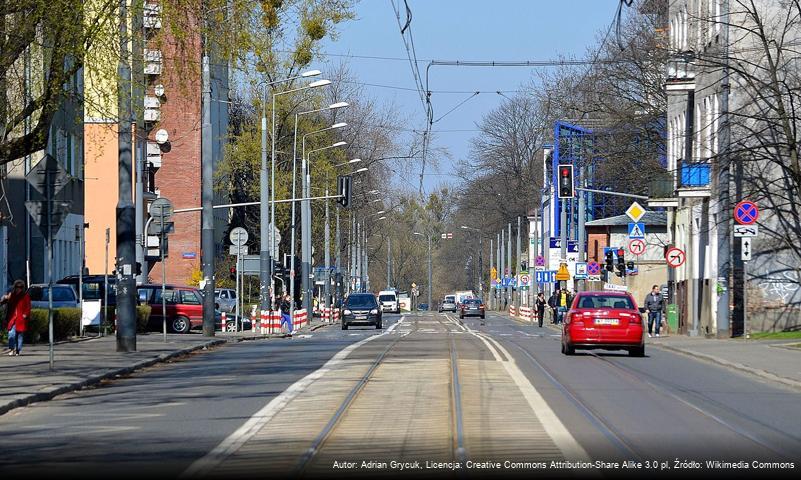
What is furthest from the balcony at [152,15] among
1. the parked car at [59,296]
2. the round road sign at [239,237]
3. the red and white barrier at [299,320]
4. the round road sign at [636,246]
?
the red and white barrier at [299,320]

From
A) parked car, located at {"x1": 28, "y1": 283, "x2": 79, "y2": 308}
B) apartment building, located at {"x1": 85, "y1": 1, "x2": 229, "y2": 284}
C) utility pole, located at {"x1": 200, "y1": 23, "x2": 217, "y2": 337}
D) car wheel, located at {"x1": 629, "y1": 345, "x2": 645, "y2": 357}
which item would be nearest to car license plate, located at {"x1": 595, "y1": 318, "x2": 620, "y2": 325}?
car wheel, located at {"x1": 629, "y1": 345, "x2": 645, "y2": 357}

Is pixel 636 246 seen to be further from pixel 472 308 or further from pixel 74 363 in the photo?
pixel 472 308

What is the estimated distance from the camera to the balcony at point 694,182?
46.8 m

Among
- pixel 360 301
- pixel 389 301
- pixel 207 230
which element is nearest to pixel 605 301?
pixel 207 230

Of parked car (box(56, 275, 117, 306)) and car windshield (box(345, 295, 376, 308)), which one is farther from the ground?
parked car (box(56, 275, 117, 306))

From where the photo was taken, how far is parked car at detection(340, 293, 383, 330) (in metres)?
62.1

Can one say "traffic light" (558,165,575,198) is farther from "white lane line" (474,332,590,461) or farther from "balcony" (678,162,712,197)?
"white lane line" (474,332,590,461)

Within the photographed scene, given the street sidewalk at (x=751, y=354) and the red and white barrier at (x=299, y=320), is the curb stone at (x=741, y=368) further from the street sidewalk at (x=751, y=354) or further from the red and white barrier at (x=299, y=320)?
the red and white barrier at (x=299, y=320)

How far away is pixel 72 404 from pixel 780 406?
31.5 feet

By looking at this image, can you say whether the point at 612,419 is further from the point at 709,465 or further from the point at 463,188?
the point at 463,188

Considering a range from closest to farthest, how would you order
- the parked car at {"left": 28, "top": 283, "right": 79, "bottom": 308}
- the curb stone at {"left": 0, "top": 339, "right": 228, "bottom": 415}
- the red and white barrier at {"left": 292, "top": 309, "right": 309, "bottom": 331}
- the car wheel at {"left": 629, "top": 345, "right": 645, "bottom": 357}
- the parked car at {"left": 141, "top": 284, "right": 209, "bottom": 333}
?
the curb stone at {"left": 0, "top": 339, "right": 228, "bottom": 415}, the car wheel at {"left": 629, "top": 345, "right": 645, "bottom": 357}, the parked car at {"left": 28, "top": 283, "right": 79, "bottom": 308}, the parked car at {"left": 141, "top": 284, "right": 209, "bottom": 333}, the red and white barrier at {"left": 292, "top": 309, "right": 309, "bottom": 331}

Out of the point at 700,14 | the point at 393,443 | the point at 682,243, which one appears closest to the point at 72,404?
the point at 393,443

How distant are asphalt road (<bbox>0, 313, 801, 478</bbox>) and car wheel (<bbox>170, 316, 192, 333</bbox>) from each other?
19705mm

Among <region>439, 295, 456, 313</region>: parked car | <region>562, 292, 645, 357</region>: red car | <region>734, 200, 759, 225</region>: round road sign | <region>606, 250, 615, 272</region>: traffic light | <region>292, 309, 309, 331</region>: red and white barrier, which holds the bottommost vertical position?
<region>439, 295, 456, 313</region>: parked car
